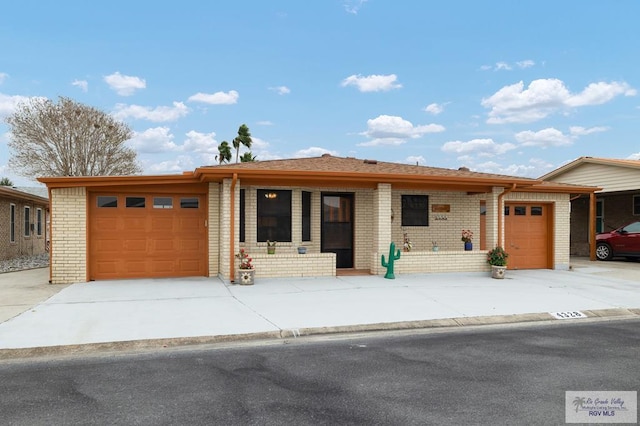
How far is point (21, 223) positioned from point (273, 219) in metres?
15.1

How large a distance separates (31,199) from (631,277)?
24.1 meters

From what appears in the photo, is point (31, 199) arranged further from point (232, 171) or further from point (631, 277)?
point (631, 277)

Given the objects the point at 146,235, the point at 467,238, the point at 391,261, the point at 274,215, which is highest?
the point at 274,215

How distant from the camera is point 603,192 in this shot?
20969mm

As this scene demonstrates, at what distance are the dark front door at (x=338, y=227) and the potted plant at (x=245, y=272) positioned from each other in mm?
3161

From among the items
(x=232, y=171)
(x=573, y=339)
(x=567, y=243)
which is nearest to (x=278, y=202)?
(x=232, y=171)

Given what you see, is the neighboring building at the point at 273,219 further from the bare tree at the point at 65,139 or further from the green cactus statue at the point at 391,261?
the bare tree at the point at 65,139

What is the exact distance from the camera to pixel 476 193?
15.8m

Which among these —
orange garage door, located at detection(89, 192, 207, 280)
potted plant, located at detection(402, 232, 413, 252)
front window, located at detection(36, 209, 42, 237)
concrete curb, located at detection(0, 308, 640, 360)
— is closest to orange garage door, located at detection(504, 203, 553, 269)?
potted plant, located at detection(402, 232, 413, 252)

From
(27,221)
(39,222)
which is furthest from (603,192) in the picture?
(39,222)

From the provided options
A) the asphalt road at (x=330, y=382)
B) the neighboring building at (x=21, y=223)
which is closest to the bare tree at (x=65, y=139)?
the neighboring building at (x=21, y=223)

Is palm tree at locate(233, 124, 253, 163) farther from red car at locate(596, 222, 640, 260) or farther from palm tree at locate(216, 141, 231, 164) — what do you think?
red car at locate(596, 222, 640, 260)

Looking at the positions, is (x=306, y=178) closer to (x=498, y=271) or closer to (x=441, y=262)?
(x=441, y=262)

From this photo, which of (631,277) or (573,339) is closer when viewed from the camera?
(573,339)
